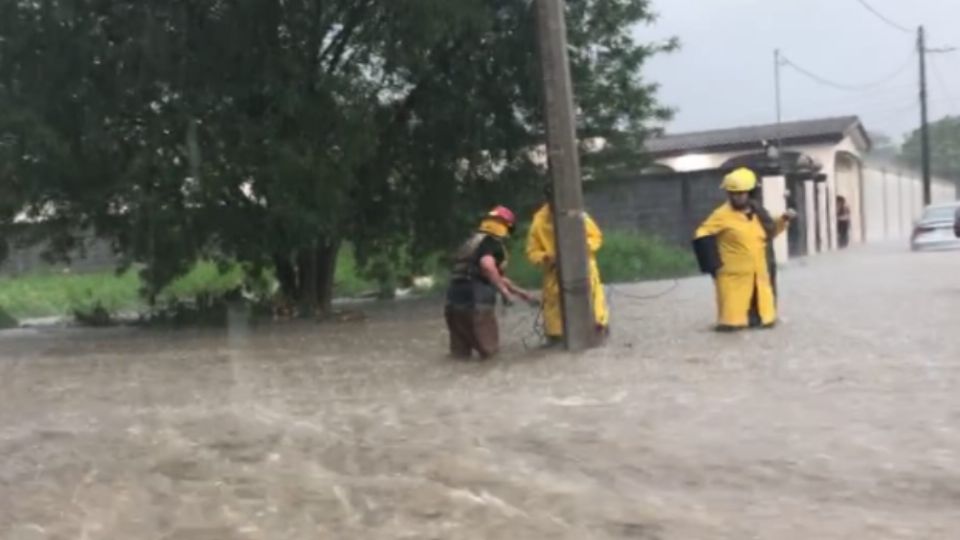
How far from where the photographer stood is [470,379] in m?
11.7

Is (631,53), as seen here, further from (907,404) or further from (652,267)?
(907,404)

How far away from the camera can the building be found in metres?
34.8

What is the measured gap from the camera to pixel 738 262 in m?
14.0

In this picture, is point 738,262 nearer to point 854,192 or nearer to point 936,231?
point 936,231

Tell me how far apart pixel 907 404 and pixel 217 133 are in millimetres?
9719

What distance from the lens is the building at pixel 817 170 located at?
34.8 m

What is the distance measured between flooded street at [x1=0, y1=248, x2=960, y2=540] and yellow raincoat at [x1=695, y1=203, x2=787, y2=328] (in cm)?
36

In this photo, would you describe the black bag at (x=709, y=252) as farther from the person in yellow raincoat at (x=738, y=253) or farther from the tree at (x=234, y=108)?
the tree at (x=234, y=108)

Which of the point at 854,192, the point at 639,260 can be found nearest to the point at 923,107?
the point at 854,192

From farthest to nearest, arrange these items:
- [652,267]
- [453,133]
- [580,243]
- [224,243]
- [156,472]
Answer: [652,267] → [453,133] → [224,243] → [580,243] → [156,472]

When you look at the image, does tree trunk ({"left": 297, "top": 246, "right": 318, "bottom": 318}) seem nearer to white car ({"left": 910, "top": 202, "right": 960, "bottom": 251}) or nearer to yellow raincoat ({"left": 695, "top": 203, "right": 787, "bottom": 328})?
yellow raincoat ({"left": 695, "top": 203, "right": 787, "bottom": 328})

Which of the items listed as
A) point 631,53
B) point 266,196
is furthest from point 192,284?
point 631,53

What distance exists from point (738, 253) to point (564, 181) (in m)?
2.12

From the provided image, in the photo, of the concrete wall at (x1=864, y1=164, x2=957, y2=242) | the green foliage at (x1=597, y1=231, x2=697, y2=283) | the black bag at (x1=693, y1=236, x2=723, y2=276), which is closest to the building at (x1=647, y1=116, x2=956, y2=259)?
the concrete wall at (x1=864, y1=164, x2=957, y2=242)
